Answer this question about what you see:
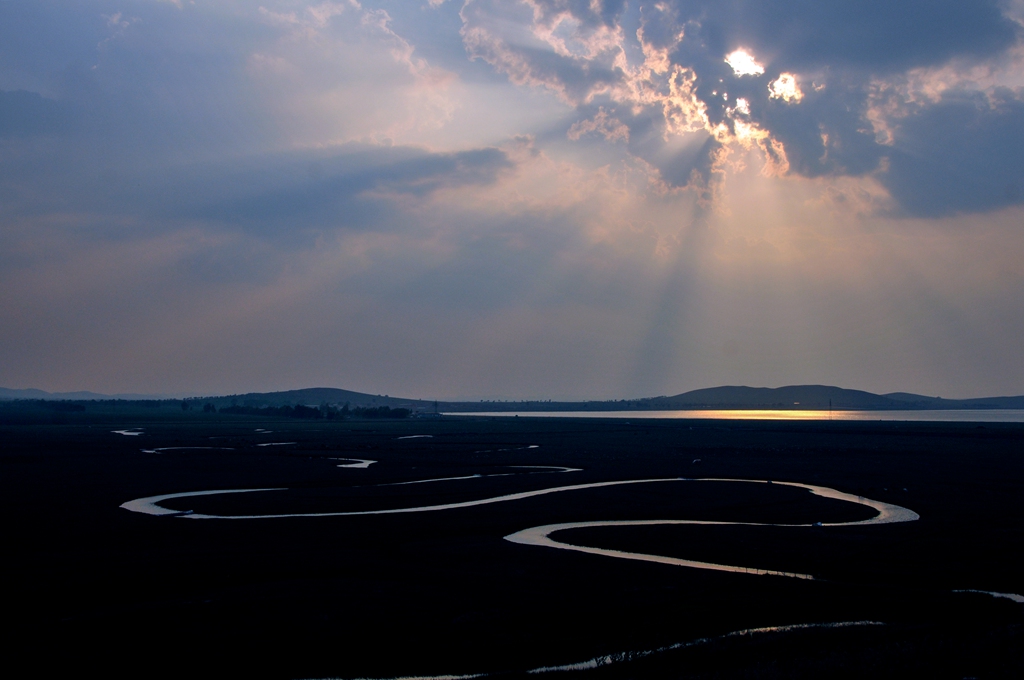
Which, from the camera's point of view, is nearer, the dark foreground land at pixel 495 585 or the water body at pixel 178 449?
the dark foreground land at pixel 495 585

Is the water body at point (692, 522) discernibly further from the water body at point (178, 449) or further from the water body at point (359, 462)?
the water body at point (178, 449)

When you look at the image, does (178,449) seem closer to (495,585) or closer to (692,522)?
(692,522)

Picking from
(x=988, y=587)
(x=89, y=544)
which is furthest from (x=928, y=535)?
(x=89, y=544)

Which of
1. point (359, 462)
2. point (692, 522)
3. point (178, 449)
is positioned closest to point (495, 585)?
point (692, 522)

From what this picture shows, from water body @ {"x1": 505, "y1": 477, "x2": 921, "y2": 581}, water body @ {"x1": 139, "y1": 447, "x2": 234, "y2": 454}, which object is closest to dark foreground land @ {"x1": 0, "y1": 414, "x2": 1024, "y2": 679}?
water body @ {"x1": 505, "y1": 477, "x2": 921, "y2": 581}

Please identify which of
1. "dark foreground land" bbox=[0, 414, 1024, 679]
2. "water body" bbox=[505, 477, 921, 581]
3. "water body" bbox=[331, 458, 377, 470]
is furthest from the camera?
"water body" bbox=[331, 458, 377, 470]

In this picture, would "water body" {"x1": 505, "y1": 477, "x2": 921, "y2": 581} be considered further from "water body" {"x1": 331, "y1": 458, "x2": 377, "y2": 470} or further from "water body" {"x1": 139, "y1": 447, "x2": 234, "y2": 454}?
"water body" {"x1": 139, "y1": 447, "x2": 234, "y2": 454}

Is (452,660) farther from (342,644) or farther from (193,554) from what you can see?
(193,554)

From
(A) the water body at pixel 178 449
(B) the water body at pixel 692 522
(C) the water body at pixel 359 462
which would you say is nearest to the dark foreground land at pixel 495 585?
(B) the water body at pixel 692 522

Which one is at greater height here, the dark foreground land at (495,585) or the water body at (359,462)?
the water body at (359,462)
